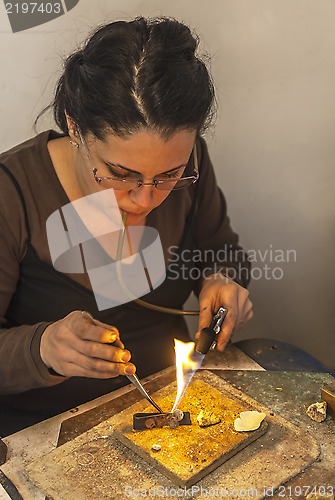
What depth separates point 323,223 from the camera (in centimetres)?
229

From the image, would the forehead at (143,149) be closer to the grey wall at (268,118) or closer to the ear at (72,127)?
the ear at (72,127)

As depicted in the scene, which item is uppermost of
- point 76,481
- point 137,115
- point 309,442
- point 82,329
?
point 137,115

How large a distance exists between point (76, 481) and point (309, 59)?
171cm

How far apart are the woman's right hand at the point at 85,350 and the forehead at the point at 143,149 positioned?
40cm

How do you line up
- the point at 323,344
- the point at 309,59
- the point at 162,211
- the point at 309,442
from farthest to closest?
the point at 323,344, the point at 309,59, the point at 162,211, the point at 309,442

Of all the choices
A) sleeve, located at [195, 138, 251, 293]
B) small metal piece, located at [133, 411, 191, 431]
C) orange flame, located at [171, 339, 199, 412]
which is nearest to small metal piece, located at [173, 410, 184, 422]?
small metal piece, located at [133, 411, 191, 431]

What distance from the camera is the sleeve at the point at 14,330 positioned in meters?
1.38

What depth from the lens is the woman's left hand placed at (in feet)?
5.18

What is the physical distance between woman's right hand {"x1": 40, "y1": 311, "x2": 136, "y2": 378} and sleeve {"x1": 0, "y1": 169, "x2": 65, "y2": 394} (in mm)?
77

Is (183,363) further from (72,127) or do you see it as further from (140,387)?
(72,127)

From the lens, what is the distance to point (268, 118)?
85.3 inches

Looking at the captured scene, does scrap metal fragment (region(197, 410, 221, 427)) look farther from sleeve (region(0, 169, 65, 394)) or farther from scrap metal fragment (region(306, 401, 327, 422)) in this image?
sleeve (region(0, 169, 65, 394))

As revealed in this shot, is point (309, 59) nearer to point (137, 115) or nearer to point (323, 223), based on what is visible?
point (323, 223)

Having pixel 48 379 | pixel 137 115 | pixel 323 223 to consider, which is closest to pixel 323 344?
pixel 323 223
